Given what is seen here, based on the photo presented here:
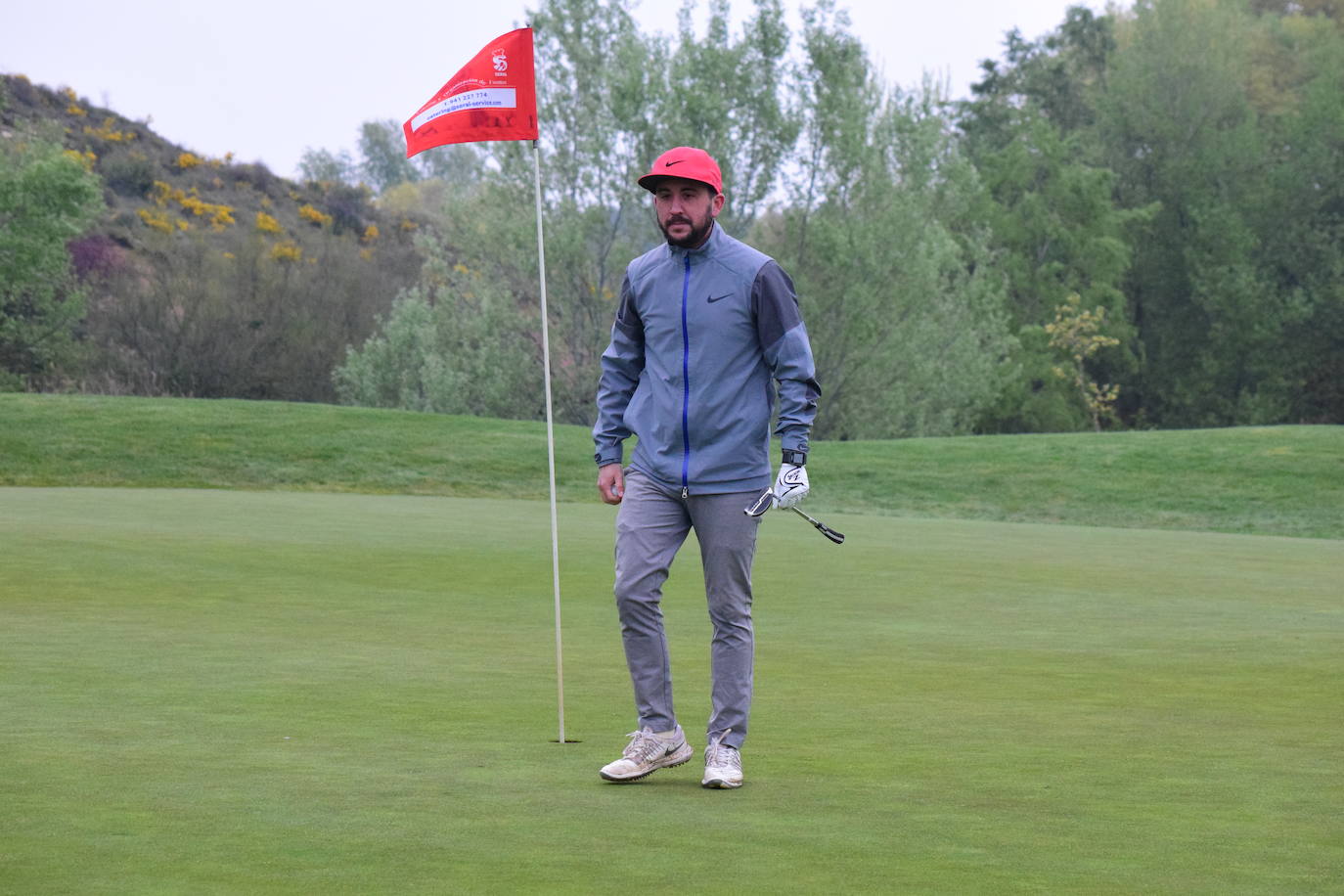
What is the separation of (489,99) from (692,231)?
2.25m

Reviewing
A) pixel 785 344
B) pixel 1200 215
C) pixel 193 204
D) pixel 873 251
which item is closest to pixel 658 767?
pixel 785 344

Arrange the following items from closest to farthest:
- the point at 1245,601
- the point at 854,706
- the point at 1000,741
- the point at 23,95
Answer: the point at 1000,741 < the point at 854,706 < the point at 1245,601 < the point at 23,95

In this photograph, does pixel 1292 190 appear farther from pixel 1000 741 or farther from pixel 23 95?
pixel 1000 741

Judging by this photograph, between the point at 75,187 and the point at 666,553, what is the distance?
37.6 m

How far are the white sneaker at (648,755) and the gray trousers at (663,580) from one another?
0.19ft

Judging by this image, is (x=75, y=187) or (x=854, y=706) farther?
(x=75, y=187)

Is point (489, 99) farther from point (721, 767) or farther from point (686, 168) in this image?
point (721, 767)

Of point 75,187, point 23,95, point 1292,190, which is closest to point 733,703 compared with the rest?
point 75,187

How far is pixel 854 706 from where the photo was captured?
301 inches

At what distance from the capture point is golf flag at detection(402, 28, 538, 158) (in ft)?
25.7

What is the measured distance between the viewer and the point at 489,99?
7859 mm

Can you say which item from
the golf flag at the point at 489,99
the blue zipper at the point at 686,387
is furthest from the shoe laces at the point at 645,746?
the golf flag at the point at 489,99

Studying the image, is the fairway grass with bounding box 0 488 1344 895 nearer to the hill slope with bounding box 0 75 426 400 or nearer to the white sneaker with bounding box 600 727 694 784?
the white sneaker with bounding box 600 727 694 784

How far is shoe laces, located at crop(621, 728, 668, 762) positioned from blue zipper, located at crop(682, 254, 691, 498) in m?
0.78
